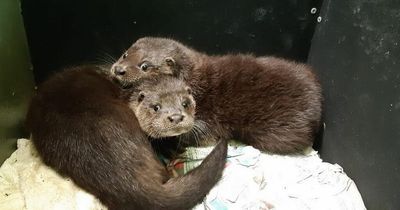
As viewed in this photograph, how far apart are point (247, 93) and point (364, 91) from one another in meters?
0.46

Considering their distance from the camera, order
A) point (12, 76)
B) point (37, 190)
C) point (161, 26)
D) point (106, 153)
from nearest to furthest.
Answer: point (106, 153) < point (37, 190) < point (12, 76) < point (161, 26)

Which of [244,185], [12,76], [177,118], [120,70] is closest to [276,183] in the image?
[244,185]

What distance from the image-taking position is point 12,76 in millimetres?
1956

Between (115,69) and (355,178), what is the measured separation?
1080 millimetres

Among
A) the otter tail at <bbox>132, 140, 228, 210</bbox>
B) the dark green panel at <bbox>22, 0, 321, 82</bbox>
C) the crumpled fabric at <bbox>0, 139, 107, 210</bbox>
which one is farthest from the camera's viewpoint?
the dark green panel at <bbox>22, 0, 321, 82</bbox>

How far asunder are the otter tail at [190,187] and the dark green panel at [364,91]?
0.53 m

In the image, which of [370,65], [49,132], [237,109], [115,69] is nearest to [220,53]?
[237,109]

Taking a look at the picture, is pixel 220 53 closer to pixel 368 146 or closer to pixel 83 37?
pixel 83 37

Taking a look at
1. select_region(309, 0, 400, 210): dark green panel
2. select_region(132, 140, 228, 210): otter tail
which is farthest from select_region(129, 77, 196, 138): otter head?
select_region(309, 0, 400, 210): dark green panel

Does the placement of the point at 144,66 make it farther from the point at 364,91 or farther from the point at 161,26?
the point at 364,91

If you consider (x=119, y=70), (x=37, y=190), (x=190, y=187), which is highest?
(x=119, y=70)

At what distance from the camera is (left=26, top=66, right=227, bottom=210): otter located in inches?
61.8

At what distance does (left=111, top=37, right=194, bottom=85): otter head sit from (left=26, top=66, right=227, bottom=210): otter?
16 centimetres

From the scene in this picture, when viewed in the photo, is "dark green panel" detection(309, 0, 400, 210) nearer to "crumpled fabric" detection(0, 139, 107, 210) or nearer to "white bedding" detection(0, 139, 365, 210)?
"white bedding" detection(0, 139, 365, 210)
